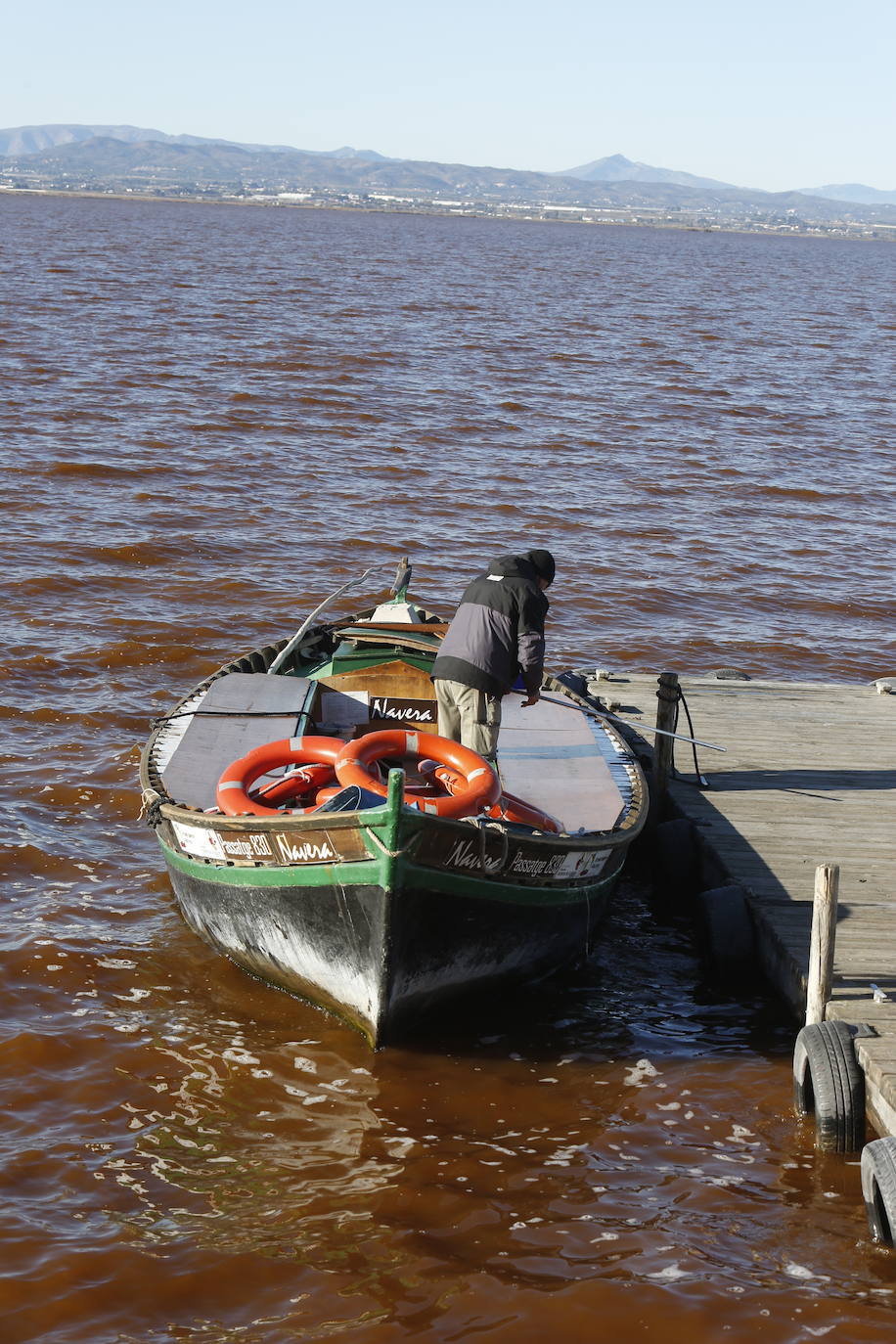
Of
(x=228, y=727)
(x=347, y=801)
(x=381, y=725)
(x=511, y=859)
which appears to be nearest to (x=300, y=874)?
(x=347, y=801)

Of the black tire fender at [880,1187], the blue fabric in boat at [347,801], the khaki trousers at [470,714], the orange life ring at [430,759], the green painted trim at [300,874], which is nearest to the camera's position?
the black tire fender at [880,1187]

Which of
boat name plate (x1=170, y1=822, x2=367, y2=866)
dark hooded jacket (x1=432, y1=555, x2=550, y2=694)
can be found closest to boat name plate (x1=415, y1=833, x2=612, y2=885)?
boat name plate (x1=170, y1=822, x2=367, y2=866)

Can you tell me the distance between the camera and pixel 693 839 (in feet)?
38.6

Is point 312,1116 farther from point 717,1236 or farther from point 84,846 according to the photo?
point 84,846

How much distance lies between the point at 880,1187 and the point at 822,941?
A: 5.39ft

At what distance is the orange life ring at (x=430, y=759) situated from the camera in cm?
963

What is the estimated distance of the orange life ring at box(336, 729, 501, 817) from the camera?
379 inches

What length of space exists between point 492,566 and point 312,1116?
3.88 metres

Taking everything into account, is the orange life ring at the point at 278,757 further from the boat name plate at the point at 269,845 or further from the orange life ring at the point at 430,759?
the boat name plate at the point at 269,845

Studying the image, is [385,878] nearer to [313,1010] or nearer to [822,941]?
[313,1010]

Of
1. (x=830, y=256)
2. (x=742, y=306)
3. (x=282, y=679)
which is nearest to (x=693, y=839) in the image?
(x=282, y=679)

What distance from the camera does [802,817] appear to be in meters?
12.1

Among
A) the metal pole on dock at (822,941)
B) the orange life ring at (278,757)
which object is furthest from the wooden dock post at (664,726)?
the metal pole on dock at (822,941)

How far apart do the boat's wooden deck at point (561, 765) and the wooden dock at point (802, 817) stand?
2.88 feet
